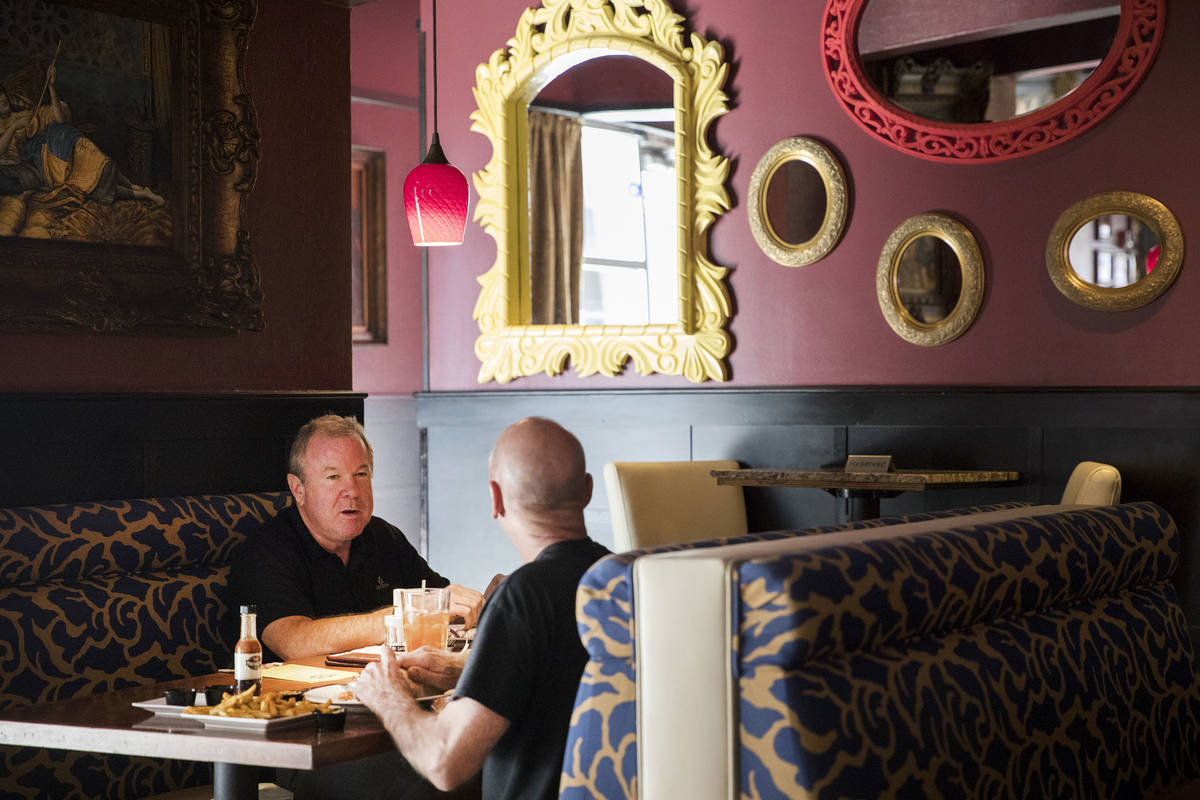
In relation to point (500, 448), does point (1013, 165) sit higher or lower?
higher

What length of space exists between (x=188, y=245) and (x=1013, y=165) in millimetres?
3205

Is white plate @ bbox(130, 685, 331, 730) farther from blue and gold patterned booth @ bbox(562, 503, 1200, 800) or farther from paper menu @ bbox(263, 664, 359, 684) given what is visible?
blue and gold patterned booth @ bbox(562, 503, 1200, 800)

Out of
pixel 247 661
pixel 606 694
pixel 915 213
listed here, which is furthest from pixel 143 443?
pixel 915 213

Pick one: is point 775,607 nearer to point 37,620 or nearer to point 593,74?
point 37,620

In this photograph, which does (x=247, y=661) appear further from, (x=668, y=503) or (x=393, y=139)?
(x=393, y=139)

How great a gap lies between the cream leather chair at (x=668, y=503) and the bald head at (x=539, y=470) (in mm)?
2800

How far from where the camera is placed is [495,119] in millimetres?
6730

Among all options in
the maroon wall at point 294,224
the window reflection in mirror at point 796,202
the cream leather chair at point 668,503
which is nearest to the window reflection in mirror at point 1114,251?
the window reflection in mirror at point 796,202

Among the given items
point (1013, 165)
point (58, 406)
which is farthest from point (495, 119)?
point (58, 406)

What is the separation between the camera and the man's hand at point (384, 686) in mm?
2338

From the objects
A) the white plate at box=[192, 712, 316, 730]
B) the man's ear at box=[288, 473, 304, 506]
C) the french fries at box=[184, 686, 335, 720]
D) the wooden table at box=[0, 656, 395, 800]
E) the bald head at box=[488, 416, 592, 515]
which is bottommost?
the wooden table at box=[0, 656, 395, 800]

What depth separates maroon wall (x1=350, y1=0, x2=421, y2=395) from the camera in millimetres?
8414

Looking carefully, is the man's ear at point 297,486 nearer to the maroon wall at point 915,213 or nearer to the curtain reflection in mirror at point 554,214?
the maroon wall at point 915,213

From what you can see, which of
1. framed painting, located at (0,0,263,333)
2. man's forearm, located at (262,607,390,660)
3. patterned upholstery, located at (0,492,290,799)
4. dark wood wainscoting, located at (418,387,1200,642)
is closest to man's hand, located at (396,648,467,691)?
man's forearm, located at (262,607,390,660)
